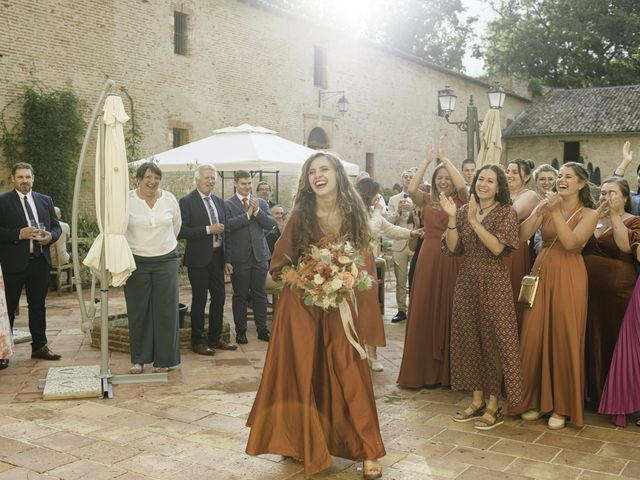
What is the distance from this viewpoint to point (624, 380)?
5.02 m

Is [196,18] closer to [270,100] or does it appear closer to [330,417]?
[270,100]

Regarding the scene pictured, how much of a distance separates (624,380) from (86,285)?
10164 mm

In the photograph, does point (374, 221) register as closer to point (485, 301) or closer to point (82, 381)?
point (485, 301)

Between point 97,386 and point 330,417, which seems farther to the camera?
point 97,386

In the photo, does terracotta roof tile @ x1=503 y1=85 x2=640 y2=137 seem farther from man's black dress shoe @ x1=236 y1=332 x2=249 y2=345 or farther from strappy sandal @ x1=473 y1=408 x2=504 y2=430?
strappy sandal @ x1=473 y1=408 x2=504 y2=430

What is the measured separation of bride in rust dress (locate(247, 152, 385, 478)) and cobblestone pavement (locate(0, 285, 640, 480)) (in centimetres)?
21

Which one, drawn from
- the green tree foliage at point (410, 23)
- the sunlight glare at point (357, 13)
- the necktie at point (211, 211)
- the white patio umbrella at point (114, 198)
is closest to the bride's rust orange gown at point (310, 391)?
the white patio umbrella at point (114, 198)

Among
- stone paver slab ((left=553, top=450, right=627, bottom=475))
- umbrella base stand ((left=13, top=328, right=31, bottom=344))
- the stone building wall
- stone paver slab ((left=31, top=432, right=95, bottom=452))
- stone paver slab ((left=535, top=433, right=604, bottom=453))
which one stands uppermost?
the stone building wall

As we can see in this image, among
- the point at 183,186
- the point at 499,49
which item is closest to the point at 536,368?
the point at 183,186

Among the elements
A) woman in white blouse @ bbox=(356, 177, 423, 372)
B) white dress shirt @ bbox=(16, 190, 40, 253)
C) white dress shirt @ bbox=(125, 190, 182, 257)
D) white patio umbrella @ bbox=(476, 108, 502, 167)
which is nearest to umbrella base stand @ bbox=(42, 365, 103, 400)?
white dress shirt @ bbox=(125, 190, 182, 257)

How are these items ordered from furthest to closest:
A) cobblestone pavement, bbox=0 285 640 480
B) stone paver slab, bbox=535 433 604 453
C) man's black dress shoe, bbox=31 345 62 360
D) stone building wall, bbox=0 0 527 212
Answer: stone building wall, bbox=0 0 527 212 < man's black dress shoe, bbox=31 345 62 360 < stone paver slab, bbox=535 433 604 453 < cobblestone pavement, bbox=0 285 640 480

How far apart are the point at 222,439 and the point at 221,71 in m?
16.1

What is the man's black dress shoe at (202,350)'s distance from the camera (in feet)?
23.8

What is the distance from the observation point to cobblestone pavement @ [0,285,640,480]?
4094mm
